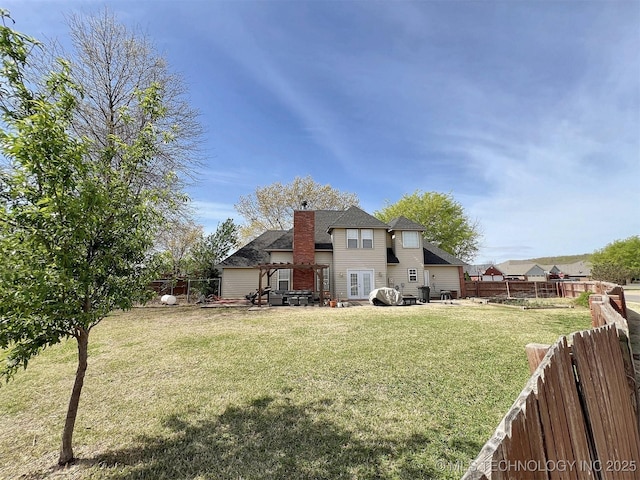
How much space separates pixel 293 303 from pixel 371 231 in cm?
791

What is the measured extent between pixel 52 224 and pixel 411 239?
21.6 m

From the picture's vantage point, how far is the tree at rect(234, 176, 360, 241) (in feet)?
114

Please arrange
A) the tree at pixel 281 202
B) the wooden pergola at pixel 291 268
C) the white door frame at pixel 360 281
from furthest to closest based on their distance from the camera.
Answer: the tree at pixel 281 202
the white door frame at pixel 360 281
the wooden pergola at pixel 291 268

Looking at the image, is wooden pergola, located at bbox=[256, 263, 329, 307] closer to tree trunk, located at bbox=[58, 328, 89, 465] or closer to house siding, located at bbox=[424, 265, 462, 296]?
house siding, located at bbox=[424, 265, 462, 296]

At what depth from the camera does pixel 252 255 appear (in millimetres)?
22453

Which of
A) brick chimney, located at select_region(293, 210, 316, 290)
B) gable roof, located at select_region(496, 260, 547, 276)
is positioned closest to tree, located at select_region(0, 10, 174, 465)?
brick chimney, located at select_region(293, 210, 316, 290)

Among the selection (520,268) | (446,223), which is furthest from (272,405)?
(520,268)

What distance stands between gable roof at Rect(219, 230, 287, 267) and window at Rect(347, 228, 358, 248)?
6.33m

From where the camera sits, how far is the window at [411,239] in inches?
866

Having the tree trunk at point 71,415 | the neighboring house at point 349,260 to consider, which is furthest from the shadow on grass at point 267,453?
the neighboring house at point 349,260

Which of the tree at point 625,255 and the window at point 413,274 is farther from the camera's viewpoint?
the tree at point 625,255

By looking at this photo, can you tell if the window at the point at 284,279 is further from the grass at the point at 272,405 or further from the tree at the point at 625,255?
the tree at the point at 625,255

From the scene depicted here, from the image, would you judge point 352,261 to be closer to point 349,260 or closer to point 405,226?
point 349,260

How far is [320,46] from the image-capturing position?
35.6ft
